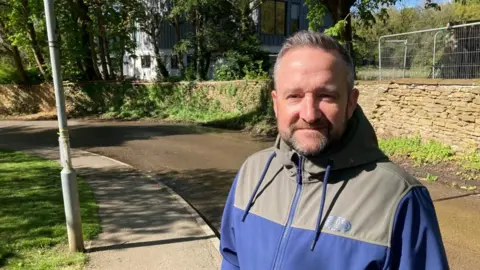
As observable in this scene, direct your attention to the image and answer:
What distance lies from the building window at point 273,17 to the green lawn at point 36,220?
23.6 m

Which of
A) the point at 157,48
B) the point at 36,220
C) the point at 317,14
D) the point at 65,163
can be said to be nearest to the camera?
the point at 65,163

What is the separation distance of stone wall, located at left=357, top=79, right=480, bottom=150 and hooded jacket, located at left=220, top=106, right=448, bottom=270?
9.06 metres

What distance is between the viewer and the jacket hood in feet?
4.88

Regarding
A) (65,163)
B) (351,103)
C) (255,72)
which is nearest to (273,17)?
(255,72)

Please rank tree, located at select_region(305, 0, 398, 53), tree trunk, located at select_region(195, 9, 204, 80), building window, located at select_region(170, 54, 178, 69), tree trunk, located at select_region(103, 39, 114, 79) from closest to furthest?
tree, located at select_region(305, 0, 398, 53), tree trunk, located at select_region(195, 9, 204, 80), tree trunk, located at select_region(103, 39, 114, 79), building window, located at select_region(170, 54, 178, 69)

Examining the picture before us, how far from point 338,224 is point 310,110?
1.41ft

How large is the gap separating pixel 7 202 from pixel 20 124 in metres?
15.8

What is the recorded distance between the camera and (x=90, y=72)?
25.9 metres

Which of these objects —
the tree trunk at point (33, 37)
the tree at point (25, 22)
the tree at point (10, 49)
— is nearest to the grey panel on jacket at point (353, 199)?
the tree at point (25, 22)

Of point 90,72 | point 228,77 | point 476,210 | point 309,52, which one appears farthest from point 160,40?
point 309,52

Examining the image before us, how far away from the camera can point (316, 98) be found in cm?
150

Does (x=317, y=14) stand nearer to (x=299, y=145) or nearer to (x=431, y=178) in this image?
(x=431, y=178)

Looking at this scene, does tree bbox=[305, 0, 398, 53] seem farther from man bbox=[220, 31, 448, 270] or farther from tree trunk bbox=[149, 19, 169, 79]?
man bbox=[220, 31, 448, 270]

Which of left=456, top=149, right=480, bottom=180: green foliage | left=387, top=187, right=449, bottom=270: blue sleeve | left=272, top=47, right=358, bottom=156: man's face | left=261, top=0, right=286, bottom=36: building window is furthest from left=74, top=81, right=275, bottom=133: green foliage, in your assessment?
left=387, top=187, right=449, bottom=270: blue sleeve
